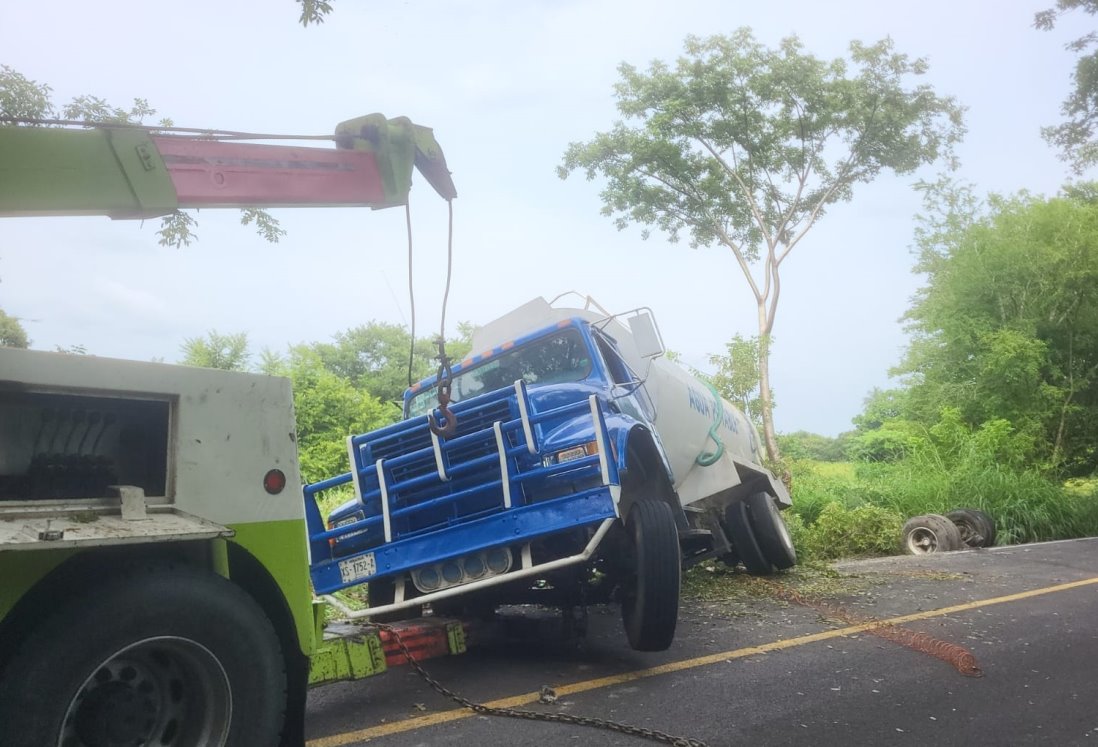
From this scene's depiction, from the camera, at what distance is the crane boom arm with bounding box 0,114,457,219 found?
3207 millimetres

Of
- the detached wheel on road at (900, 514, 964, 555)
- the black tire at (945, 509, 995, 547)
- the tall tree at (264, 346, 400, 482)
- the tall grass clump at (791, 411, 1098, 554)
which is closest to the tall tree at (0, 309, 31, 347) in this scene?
the tall tree at (264, 346, 400, 482)

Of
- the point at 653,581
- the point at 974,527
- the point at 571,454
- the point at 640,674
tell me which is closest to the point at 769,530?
the point at 640,674

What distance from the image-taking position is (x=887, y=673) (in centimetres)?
508

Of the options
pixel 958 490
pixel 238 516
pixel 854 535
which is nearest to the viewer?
pixel 238 516

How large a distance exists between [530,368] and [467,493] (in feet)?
7.44

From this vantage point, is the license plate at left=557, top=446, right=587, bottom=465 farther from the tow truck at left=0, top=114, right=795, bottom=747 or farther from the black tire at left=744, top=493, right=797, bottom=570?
the black tire at left=744, top=493, right=797, bottom=570

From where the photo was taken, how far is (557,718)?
4.18m

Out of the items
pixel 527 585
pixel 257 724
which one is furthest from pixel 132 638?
pixel 527 585

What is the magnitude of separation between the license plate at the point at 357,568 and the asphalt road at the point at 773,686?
66 centimetres

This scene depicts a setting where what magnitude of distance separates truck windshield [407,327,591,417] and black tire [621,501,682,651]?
1880mm

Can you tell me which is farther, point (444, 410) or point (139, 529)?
point (444, 410)

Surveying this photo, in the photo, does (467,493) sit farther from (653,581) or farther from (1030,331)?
(1030,331)

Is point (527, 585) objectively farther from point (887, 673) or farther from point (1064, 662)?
point (1064, 662)

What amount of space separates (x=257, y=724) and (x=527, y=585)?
270cm
